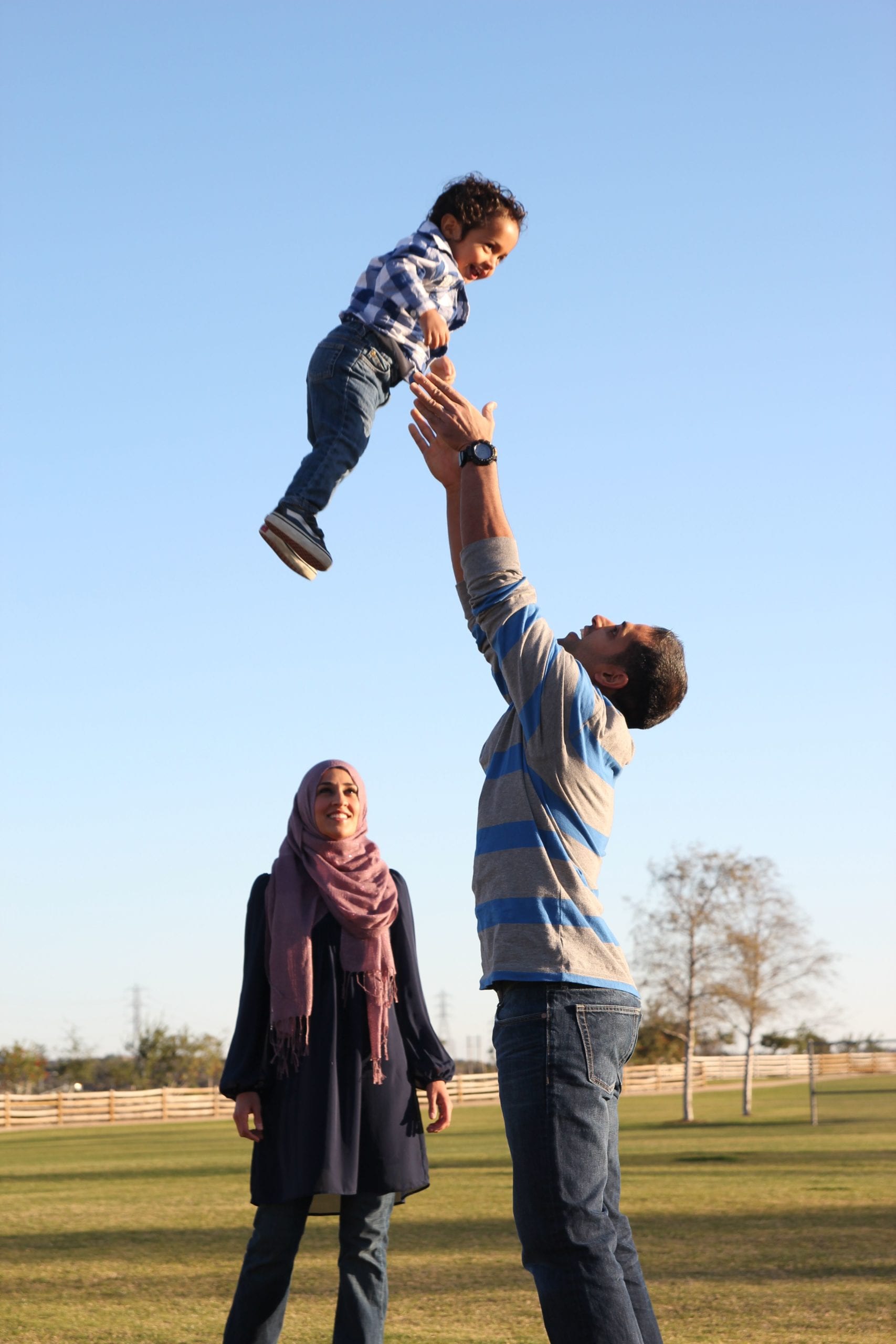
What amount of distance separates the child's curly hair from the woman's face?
1974 mm

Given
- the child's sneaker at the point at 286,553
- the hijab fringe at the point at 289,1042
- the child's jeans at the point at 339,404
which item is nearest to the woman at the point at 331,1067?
the hijab fringe at the point at 289,1042

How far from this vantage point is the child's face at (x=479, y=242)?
4.58 meters

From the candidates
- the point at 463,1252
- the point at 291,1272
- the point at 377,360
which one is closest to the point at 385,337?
the point at 377,360

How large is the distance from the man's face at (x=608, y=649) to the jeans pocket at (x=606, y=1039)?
2.68 ft

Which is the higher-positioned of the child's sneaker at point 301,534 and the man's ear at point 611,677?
the child's sneaker at point 301,534

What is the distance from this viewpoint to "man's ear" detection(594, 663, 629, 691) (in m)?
3.37

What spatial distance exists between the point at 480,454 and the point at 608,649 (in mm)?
597

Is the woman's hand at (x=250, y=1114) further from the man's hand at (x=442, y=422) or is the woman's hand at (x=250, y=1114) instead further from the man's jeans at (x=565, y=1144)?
the man's hand at (x=442, y=422)

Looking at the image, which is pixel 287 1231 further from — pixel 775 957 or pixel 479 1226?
pixel 775 957

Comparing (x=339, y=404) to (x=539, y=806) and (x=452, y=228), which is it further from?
(x=539, y=806)

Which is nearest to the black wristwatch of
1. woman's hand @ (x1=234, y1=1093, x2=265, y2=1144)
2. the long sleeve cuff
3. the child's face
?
the long sleeve cuff

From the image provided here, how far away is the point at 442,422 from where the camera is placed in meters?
3.34

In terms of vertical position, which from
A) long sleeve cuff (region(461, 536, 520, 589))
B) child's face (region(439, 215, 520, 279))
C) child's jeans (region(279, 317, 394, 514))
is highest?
child's face (region(439, 215, 520, 279))

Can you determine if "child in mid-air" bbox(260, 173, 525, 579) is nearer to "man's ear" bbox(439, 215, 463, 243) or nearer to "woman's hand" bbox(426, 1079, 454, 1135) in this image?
"man's ear" bbox(439, 215, 463, 243)
